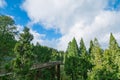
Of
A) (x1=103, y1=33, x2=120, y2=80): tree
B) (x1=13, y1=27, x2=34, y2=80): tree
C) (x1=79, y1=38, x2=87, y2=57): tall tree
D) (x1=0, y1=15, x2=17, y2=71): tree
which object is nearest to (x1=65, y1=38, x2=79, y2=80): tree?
(x1=79, y1=38, x2=87, y2=57): tall tree

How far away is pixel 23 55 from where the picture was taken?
96.6 feet

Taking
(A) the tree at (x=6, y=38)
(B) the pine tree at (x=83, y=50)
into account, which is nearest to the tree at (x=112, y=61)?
(B) the pine tree at (x=83, y=50)

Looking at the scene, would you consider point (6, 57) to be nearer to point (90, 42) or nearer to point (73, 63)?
point (73, 63)

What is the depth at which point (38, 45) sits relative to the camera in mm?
106188

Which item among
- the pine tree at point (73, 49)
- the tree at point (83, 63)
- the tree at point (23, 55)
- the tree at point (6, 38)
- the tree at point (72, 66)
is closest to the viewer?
the tree at point (23, 55)

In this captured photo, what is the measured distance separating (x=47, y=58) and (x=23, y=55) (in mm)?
59760

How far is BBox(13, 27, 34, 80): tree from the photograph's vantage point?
29016 millimetres

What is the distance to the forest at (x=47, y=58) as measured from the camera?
29.4 m

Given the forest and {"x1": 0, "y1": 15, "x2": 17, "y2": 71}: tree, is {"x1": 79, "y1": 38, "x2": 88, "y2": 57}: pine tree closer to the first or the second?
the forest

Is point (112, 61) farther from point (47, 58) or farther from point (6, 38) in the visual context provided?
point (47, 58)

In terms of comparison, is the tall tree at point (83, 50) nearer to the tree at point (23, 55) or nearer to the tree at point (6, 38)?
the tree at point (6, 38)

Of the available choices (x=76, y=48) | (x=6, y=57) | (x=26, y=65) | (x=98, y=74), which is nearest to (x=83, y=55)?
(x=76, y=48)

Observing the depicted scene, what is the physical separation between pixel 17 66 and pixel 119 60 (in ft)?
129

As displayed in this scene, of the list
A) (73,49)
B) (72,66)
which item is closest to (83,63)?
(72,66)
